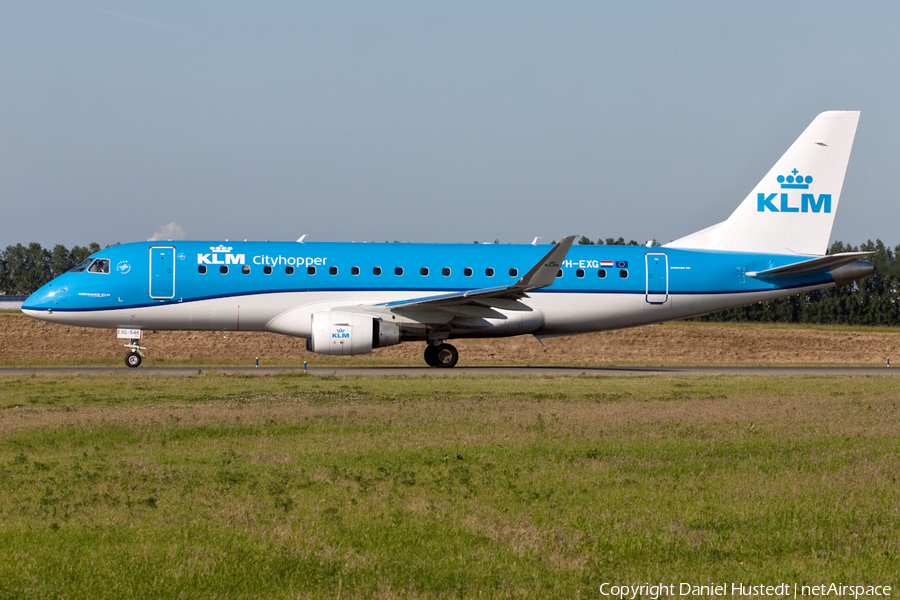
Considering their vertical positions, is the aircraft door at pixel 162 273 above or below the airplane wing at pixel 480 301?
above

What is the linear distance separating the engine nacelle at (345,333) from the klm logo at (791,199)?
13.9 metres

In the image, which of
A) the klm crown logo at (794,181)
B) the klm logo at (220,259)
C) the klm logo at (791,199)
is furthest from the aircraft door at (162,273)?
the klm crown logo at (794,181)

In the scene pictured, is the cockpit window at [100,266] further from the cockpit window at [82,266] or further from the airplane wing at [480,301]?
the airplane wing at [480,301]

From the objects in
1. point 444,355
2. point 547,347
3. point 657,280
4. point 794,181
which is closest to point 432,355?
point 444,355

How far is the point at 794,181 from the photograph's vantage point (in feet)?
104

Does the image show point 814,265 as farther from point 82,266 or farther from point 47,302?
point 47,302

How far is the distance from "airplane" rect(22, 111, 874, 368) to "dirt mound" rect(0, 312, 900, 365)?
23.0 ft

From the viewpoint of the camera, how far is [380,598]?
6.14 metres

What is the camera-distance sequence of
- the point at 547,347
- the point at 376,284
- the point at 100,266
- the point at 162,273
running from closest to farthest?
the point at 162,273
the point at 100,266
the point at 376,284
the point at 547,347

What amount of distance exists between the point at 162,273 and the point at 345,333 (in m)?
6.03

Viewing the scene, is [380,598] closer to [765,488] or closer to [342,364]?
[765,488]

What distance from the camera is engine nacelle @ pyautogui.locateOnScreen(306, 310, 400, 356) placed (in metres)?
27.2

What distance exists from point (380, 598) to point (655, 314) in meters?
25.7

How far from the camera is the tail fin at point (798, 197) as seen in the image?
103 ft
